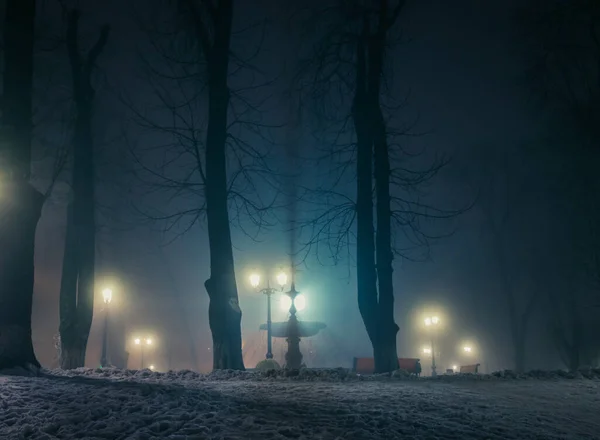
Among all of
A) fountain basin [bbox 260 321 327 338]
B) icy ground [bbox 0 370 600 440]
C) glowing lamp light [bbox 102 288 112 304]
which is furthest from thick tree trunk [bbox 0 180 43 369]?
glowing lamp light [bbox 102 288 112 304]

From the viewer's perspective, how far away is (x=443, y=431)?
4.45 meters

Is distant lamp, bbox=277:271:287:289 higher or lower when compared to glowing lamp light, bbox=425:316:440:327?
higher

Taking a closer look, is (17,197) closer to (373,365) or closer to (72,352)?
(72,352)

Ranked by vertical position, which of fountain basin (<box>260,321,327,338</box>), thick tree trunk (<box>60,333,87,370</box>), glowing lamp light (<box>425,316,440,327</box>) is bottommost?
thick tree trunk (<box>60,333,87,370</box>)

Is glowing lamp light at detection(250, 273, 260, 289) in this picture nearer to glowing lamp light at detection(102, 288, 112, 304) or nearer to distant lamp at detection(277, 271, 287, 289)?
distant lamp at detection(277, 271, 287, 289)

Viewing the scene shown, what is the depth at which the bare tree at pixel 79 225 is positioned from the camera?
1295cm

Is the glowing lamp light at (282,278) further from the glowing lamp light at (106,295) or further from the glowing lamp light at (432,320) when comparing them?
the glowing lamp light at (432,320)

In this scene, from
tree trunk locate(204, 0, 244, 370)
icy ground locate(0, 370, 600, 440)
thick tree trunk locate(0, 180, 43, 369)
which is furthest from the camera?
tree trunk locate(204, 0, 244, 370)

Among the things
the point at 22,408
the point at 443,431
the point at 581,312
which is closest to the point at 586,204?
the point at 581,312

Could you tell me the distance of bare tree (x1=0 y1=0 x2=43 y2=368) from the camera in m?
7.73

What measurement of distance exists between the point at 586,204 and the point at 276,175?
14.6m

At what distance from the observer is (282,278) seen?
18062 millimetres

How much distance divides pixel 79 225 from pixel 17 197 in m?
5.72

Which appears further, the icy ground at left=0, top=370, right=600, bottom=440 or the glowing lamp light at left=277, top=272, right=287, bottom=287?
A: the glowing lamp light at left=277, top=272, right=287, bottom=287
